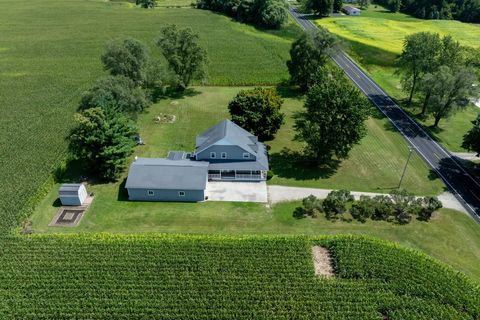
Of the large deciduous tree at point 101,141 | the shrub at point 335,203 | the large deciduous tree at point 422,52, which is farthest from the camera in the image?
the large deciduous tree at point 422,52

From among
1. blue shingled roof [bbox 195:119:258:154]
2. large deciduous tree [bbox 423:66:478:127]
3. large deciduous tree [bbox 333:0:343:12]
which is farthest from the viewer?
large deciduous tree [bbox 333:0:343:12]

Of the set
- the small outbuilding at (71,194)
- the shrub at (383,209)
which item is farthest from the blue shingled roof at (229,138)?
the shrub at (383,209)

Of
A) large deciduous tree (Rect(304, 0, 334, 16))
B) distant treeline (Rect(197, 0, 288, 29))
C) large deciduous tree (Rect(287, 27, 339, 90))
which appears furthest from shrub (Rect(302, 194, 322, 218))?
large deciduous tree (Rect(304, 0, 334, 16))

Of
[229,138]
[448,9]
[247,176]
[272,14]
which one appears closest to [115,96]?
[229,138]

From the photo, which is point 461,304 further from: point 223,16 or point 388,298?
point 223,16

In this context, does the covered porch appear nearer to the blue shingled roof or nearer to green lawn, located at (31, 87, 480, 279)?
green lawn, located at (31, 87, 480, 279)

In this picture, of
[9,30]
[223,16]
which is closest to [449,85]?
[223,16]

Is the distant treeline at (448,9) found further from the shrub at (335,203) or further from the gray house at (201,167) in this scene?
the shrub at (335,203)
